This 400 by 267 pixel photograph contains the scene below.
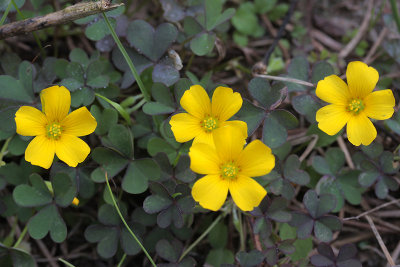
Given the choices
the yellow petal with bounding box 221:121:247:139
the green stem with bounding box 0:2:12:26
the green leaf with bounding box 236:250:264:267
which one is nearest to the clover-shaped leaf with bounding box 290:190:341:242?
the green leaf with bounding box 236:250:264:267

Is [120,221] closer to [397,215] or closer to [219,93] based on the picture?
[219,93]

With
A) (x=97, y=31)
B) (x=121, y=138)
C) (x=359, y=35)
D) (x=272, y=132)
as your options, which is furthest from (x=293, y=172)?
(x=359, y=35)

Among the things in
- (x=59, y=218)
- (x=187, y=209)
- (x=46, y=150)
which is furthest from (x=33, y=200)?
(x=187, y=209)

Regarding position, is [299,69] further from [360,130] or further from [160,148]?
[160,148]

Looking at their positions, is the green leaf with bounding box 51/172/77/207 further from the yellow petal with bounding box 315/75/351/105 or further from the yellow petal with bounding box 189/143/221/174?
the yellow petal with bounding box 315/75/351/105

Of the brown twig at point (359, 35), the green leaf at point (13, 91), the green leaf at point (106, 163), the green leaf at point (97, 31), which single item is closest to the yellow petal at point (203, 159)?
the green leaf at point (106, 163)

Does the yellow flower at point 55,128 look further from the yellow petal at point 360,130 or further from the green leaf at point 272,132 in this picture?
the yellow petal at point 360,130

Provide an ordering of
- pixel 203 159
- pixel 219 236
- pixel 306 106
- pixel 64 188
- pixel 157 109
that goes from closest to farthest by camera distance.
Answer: pixel 203 159
pixel 64 188
pixel 157 109
pixel 306 106
pixel 219 236

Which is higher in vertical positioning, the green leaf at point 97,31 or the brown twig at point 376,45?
the green leaf at point 97,31
